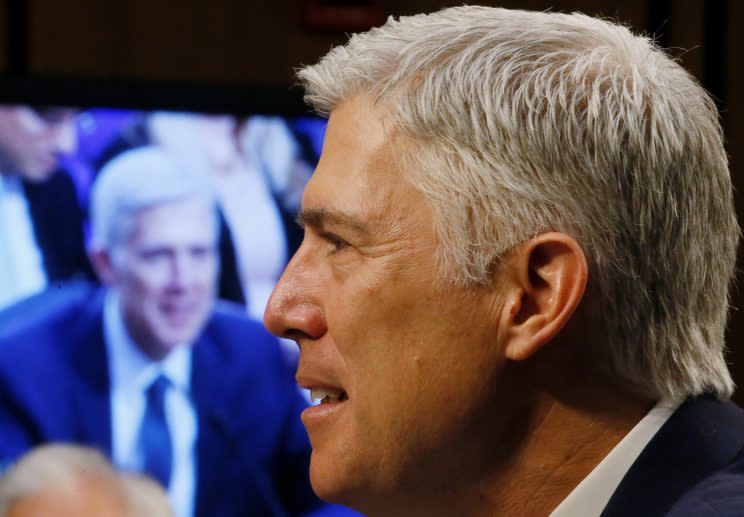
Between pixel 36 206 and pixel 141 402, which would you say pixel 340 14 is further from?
pixel 141 402

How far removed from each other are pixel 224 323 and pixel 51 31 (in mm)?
956

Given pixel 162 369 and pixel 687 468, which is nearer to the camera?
pixel 687 468

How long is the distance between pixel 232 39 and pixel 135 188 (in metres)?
0.67

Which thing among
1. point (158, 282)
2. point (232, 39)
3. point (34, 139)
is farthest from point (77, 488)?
point (232, 39)

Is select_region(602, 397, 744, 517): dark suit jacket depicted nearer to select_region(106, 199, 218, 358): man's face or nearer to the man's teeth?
the man's teeth

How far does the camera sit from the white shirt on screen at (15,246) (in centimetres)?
237

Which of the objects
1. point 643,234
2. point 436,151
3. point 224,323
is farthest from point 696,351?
point 224,323

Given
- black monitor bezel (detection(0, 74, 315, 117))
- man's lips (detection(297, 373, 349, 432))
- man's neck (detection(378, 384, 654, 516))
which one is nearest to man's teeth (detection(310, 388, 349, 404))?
man's lips (detection(297, 373, 349, 432))

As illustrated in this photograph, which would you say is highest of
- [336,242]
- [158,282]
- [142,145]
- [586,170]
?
[586,170]

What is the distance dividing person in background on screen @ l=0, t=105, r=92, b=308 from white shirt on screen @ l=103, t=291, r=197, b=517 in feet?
0.48

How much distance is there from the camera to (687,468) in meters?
1.04

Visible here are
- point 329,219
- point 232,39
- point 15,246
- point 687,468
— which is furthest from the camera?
point 232,39

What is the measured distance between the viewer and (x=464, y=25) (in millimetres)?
1157

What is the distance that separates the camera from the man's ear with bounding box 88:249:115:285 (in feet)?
7.96
